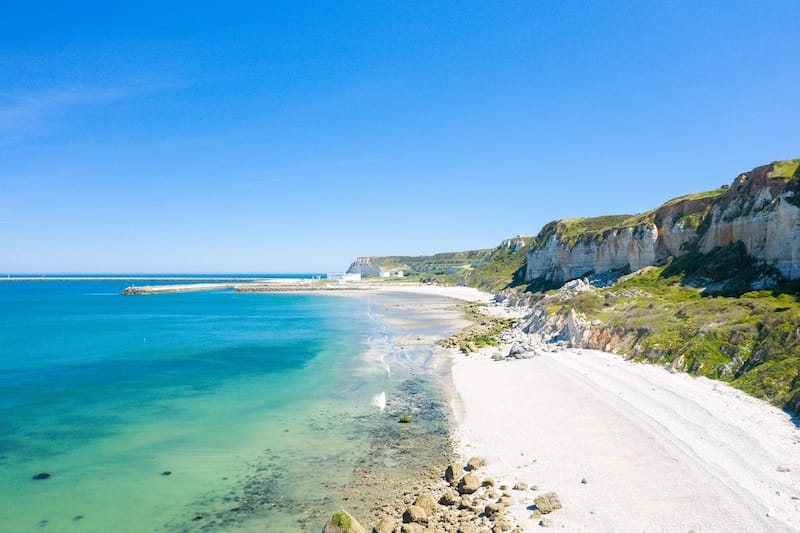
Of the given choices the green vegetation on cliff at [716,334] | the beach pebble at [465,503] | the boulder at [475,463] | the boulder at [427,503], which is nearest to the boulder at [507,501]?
the beach pebble at [465,503]

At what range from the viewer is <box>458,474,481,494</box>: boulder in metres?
15.2

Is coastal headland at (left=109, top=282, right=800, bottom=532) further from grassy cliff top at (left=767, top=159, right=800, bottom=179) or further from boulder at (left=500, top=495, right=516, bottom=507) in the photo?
grassy cliff top at (left=767, top=159, right=800, bottom=179)

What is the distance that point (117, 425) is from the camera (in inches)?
A: 930

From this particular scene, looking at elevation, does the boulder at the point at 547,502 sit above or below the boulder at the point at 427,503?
above

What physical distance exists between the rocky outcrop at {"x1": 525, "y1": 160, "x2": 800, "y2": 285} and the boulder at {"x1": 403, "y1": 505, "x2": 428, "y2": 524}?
34744mm

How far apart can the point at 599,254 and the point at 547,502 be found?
67.8 metres

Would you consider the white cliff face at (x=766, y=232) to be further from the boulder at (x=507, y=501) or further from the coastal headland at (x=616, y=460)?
the boulder at (x=507, y=501)

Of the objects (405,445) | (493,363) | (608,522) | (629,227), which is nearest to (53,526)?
(405,445)

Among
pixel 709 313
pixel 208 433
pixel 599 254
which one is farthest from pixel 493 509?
pixel 599 254

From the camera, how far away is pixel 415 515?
1345 centimetres

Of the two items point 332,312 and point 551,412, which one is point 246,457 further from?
point 332,312

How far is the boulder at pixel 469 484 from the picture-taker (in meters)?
15.2

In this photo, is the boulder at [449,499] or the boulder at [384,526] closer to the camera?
the boulder at [384,526]

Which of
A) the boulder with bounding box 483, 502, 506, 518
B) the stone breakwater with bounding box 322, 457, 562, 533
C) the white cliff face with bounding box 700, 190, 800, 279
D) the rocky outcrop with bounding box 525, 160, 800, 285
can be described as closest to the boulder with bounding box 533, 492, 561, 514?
the stone breakwater with bounding box 322, 457, 562, 533
